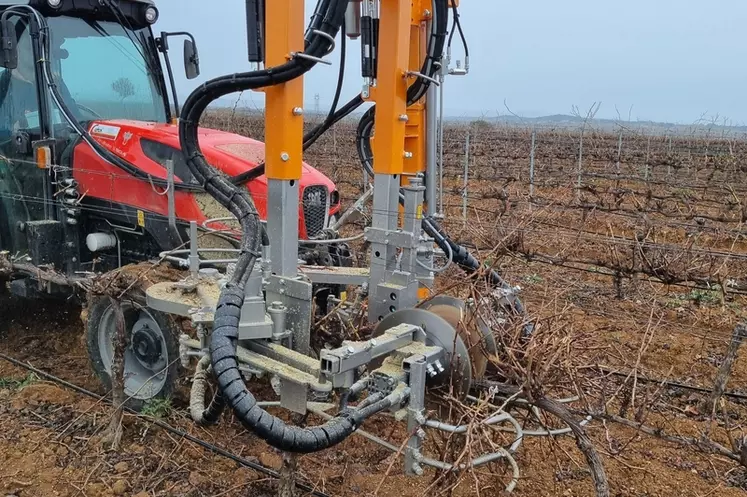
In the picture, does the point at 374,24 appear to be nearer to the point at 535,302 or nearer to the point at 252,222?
the point at 252,222

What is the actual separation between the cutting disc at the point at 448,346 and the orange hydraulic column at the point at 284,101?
97cm

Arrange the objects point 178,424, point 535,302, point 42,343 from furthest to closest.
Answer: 1. point 535,302
2. point 42,343
3. point 178,424

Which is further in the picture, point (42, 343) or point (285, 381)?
point (42, 343)

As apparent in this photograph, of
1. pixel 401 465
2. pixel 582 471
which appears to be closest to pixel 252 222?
pixel 401 465

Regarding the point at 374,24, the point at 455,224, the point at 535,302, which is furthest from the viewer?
the point at 455,224

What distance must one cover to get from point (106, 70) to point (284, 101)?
2.85 metres

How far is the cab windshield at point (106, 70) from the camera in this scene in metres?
5.04

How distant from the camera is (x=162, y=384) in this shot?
4.24 metres

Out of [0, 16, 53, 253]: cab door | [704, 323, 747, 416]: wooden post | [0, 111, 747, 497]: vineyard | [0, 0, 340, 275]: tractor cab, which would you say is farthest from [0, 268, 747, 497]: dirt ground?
[0, 16, 53, 253]: cab door

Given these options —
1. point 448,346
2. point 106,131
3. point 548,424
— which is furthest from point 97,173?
point 548,424

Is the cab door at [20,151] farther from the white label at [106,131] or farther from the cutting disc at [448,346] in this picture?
the cutting disc at [448,346]

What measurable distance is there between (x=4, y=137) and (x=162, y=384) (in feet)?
8.50

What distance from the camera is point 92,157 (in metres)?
4.96

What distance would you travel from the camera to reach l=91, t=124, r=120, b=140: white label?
16.3 feet
